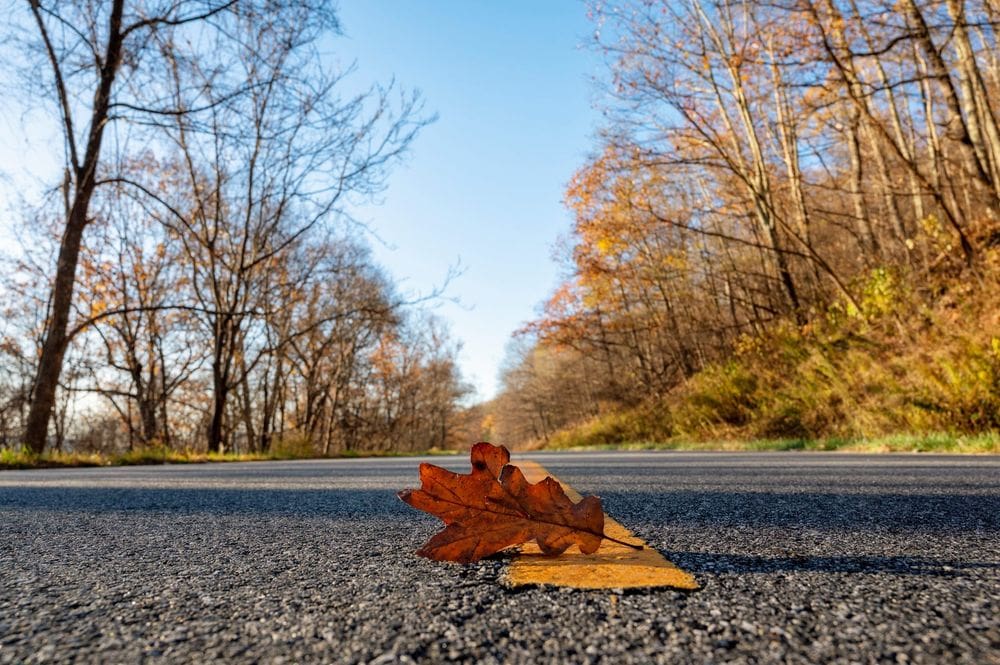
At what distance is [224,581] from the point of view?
1252mm

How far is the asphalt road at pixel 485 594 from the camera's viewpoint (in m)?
0.84

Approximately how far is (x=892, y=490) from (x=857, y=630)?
83.2 inches

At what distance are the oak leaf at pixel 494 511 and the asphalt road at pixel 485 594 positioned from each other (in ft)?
0.19

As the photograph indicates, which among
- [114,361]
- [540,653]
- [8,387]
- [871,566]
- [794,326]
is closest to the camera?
[540,653]

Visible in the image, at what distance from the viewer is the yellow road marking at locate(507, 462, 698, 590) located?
114cm

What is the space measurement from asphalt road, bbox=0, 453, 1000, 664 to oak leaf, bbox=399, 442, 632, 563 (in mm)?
59

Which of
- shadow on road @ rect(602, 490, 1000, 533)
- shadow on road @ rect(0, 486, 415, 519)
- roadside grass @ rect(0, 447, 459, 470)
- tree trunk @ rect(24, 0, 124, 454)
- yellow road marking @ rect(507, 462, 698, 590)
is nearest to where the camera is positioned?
yellow road marking @ rect(507, 462, 698, 590)

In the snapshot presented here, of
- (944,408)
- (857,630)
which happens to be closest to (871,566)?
(857,630)

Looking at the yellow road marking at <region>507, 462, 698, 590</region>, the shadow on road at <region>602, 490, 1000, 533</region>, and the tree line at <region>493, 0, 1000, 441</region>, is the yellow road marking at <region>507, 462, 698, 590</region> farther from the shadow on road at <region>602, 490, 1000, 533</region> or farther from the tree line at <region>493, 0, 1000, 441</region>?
the tree line at <region>493, 0, 1000, 441</region>

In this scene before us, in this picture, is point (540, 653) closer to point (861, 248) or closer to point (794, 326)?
point (794, 326)

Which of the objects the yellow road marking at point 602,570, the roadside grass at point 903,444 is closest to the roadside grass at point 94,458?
the yellow road marking at point 602,570

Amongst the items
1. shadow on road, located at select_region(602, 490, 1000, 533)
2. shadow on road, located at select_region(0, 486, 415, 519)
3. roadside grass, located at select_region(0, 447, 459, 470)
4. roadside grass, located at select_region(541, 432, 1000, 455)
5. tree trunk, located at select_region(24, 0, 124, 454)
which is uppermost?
tree trunk, located at select_region(24, 0, 124, 454)

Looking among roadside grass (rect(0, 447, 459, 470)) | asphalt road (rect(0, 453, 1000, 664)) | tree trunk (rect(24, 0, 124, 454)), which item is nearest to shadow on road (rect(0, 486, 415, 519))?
asphalt road (rect(0, 453, 1000, 664))

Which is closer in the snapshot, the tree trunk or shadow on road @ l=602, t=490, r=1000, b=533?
shadow on road @ l=602, t=490, r=1000, b=533
